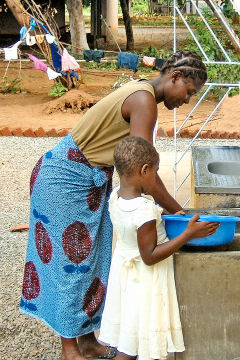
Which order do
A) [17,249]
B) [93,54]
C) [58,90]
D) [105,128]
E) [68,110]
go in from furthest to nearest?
[93,54] < [58,90] < [68,110] < [17,249] < [105,128]

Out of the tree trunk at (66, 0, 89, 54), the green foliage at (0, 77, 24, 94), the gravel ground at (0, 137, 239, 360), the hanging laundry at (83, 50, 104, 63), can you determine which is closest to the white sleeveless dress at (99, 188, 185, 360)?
the gravel ground at (0, 137, 239, 360)

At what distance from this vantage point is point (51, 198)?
8.87 ft

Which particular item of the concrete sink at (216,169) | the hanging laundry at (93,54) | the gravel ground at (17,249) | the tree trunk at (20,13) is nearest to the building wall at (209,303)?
the gravel ground at (17,249)

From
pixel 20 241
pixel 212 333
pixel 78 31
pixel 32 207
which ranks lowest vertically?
pixel 78 31

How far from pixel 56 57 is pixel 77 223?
8.27 meters

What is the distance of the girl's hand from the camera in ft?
7.47

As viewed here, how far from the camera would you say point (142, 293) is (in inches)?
94.2

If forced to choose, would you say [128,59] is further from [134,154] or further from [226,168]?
[134,154]

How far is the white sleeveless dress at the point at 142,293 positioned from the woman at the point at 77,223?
0.20 metres

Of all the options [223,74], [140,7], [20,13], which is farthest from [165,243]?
[140,7]

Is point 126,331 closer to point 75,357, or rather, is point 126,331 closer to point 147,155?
point 75,357

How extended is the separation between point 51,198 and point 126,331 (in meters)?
0.64

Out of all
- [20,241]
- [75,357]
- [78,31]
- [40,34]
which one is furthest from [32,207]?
[78,31]

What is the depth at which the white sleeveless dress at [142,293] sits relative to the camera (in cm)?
237
